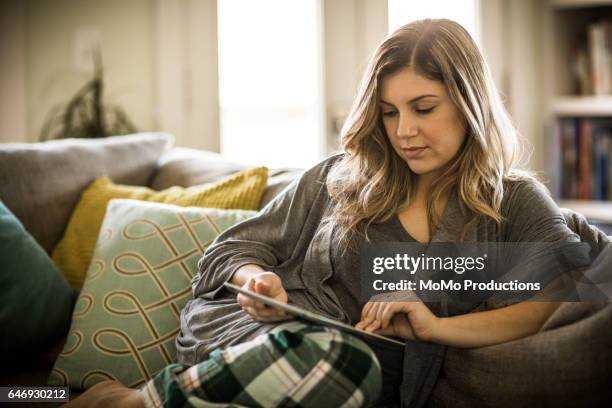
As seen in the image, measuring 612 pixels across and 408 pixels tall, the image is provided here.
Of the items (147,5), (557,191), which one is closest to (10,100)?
(147,5)

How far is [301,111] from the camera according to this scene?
10.7 feet

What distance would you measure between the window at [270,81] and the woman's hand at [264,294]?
168cm

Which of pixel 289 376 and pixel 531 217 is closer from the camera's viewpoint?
pixel 289 376

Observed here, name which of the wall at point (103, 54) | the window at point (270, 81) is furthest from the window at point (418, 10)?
the wall at point (103, 54)

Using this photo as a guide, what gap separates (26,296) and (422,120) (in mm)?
952

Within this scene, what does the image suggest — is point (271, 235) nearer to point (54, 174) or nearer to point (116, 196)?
point (116, 196)

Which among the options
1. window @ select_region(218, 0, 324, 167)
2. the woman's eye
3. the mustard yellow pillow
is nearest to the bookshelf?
window @ select_region(218, 0, 324, 167)

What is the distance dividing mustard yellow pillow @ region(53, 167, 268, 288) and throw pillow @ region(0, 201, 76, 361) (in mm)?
152

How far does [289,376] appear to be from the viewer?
1.23m

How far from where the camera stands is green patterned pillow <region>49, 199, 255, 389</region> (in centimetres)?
166

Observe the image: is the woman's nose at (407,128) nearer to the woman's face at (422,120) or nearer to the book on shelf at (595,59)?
the woman's face at (422,120)

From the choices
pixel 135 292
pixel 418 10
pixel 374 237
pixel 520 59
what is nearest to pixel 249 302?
pixel 374 237

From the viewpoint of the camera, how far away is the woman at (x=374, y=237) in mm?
1249

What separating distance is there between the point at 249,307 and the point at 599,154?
91.9 inches
